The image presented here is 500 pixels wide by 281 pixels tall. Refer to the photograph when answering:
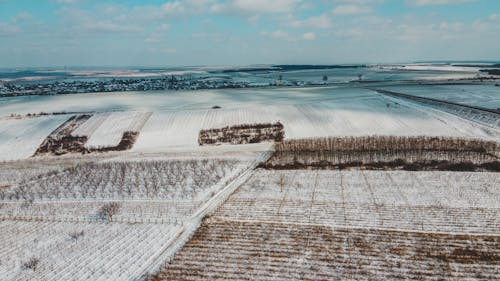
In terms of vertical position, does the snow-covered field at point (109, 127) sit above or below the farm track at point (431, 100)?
below

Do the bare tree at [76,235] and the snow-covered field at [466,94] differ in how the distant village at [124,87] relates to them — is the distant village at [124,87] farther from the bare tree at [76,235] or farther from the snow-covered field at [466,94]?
the bare tree at [76,235]

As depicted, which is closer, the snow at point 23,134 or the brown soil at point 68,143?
the snow at point 23,134

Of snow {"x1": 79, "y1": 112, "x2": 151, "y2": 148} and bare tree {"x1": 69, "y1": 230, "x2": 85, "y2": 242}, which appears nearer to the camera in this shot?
bare tree {"x1": 69, "y1": 230, "x2": 85, "y2": 242}

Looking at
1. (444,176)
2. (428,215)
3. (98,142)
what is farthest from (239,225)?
(98,142)

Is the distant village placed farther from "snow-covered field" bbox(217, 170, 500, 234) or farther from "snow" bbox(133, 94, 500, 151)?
"snow-covered field" bbox(217, 170, 500, 234)

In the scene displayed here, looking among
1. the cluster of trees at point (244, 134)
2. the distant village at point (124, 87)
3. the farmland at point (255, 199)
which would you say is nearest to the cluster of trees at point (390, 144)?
the farmland at point (255, 199)

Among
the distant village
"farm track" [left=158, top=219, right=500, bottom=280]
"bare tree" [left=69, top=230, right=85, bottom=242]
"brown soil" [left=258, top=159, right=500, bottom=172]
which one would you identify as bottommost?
"bare tree" [left=69, top=230, right=85, bottom=242]

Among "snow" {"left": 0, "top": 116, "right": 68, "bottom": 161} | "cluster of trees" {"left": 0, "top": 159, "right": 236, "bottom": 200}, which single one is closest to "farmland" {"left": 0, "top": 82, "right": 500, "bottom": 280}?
"cluster of trees" {"left": 0, "top": 159, "right": 236, "bottom": 200}
